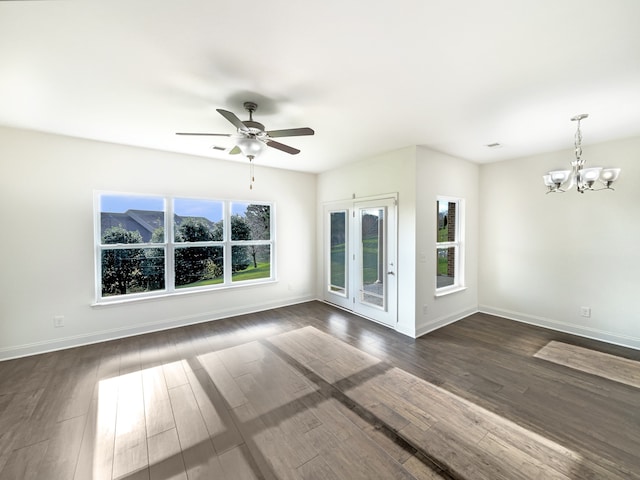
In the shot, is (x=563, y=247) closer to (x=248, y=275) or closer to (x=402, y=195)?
(x=402, y=195)

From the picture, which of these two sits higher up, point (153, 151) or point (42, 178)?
point (153, 151)

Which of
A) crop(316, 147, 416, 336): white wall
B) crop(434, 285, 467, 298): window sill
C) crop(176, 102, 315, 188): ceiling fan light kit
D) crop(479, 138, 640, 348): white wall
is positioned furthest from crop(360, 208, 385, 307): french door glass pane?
crop(176, 102, 315, 188): ceiling fan light kit

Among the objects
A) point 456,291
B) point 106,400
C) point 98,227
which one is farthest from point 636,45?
point 98,227

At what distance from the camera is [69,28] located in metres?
1.66

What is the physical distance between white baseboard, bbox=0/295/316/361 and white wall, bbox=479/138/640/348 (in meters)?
4.32

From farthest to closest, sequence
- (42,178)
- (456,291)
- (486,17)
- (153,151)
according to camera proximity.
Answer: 1. (456,291)
2. (153,151)
3. (42,178)
4. (486,17)

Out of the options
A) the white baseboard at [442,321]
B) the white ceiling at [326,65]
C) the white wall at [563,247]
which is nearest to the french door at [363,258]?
the white baseboard at [442,321]

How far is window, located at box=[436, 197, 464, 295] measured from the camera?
15.1ft

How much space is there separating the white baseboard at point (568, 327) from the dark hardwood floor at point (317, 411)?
0.63ft

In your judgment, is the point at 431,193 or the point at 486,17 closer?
the point at 486,17

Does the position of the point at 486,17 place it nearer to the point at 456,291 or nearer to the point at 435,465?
the point at 435,465

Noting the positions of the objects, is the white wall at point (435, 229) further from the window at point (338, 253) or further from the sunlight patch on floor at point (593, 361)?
the window at point (338, 253)

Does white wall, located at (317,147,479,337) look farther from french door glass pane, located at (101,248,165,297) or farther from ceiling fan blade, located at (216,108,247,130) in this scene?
french door glass pane, located at (101,248,165,297)

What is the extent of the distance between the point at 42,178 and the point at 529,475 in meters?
5.66
